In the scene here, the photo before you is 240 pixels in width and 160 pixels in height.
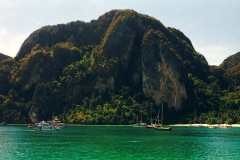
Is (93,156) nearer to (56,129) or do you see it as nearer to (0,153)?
(0,153)

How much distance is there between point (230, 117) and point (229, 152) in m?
129

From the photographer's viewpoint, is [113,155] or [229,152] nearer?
[113,155]

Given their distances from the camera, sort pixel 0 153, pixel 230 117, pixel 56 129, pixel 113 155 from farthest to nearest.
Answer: pixel 230 117, pixel 56 129, pixel 0 153, pixel 113 155

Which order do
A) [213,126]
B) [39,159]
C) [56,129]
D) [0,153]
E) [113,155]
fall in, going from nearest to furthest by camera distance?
[39,159] → [113,155] → [0,153] → [56,129] → [213,126]

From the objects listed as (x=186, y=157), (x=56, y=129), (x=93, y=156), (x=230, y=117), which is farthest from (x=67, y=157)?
(x=230, y=117)

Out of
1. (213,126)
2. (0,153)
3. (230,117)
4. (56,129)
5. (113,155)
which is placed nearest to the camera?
(113,155)

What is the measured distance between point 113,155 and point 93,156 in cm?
376

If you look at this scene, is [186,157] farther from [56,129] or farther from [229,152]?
[56,129]

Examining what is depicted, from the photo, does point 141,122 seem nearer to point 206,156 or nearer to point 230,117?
point 230,117

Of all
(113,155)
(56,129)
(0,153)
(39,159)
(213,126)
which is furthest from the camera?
(213,126)

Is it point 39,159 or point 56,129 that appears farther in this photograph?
point 56,129

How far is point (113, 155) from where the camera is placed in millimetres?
61438

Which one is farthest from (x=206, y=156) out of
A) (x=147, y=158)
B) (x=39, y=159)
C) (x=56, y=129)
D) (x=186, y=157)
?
(x=56, y=129)

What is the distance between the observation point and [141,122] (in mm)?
199000
